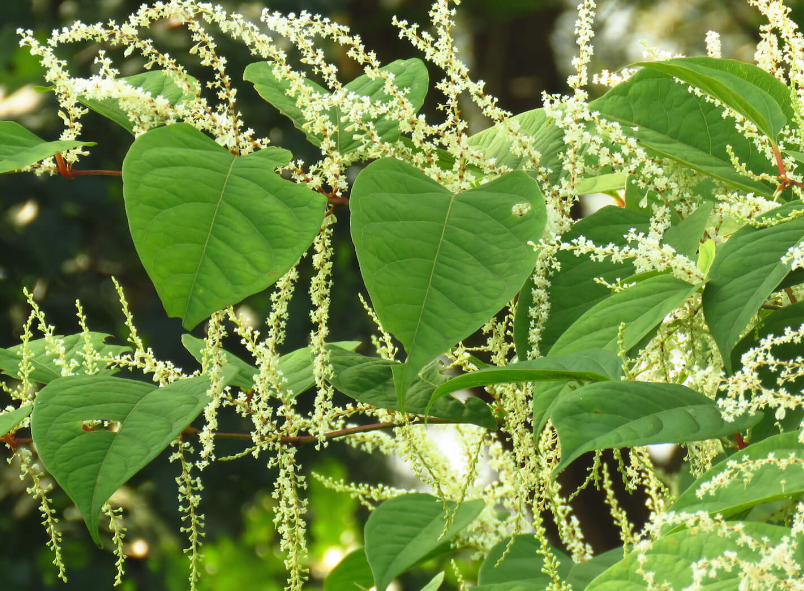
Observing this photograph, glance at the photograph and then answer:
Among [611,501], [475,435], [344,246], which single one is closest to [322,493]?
[344,246]

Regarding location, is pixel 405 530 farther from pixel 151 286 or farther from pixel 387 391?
pixel 151 286

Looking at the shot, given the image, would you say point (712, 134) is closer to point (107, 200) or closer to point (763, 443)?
point (763, 443)

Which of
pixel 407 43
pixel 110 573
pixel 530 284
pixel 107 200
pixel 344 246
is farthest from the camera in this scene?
pixel 407 43

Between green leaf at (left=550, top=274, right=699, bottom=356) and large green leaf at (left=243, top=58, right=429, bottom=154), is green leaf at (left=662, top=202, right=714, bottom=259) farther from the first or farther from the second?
large green leaf at (left=243, top=58, right=429, bottom=154)

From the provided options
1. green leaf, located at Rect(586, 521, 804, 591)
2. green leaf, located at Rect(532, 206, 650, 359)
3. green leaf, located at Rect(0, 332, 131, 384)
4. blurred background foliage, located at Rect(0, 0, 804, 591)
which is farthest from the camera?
blurred background foliage, located at Rect(0, 0, 804, 591)

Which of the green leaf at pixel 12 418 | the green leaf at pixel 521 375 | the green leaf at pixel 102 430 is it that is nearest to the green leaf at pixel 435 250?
the green leaf at pixel 521 375

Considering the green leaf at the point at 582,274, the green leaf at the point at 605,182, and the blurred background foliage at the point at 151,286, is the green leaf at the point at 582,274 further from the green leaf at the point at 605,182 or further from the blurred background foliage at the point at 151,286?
the blurred background foliage at the point at 151,286

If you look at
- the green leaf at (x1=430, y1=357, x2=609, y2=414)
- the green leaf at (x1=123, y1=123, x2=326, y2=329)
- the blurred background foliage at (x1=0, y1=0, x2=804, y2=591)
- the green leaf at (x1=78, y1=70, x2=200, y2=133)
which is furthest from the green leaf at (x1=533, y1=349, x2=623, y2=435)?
the blurred background foliage at (x1=0, y1=0, x2=804, y2=591)
